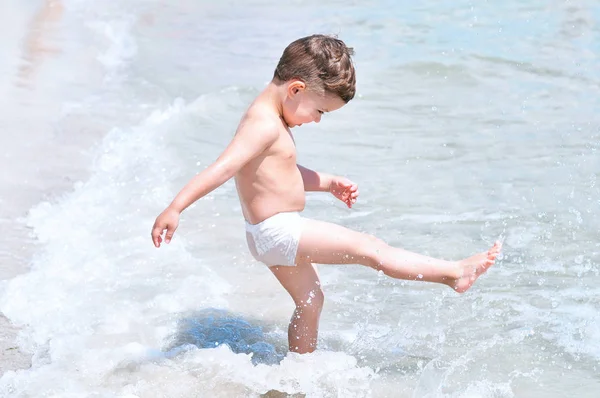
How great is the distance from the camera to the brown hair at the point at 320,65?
367 centimetres

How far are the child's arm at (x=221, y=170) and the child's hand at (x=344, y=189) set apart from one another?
545 mm

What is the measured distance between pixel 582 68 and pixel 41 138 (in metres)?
5.49

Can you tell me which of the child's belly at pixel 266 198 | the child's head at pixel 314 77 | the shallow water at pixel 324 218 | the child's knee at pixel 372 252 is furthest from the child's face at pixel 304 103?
the shallow water at pixel 324 218

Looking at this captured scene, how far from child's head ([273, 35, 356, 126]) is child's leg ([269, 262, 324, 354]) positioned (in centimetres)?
61

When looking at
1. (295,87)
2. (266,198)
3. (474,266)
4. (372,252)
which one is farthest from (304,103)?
(474,266)

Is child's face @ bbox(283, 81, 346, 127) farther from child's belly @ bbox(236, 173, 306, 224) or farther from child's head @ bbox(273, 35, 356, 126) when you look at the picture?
child's belly @ bbox(236, 173, 306, 224)

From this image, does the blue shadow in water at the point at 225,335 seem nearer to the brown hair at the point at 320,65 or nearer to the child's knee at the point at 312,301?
the child's knee at the point at 312,301

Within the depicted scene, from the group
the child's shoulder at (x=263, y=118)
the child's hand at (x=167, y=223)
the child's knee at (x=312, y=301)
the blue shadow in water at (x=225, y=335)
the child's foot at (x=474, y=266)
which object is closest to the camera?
the child's hand at (x=167, y=223)

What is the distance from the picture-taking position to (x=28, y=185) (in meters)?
5.96

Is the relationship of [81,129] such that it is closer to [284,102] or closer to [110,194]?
[110,194]

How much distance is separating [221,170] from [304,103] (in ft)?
1.48

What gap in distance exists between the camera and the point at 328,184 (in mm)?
4137

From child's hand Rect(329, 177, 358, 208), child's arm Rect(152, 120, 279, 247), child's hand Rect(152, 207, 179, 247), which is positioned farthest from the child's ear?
child's hand Rect(152, 207, 179, 247)

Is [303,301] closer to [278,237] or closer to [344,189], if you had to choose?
[278,237]
